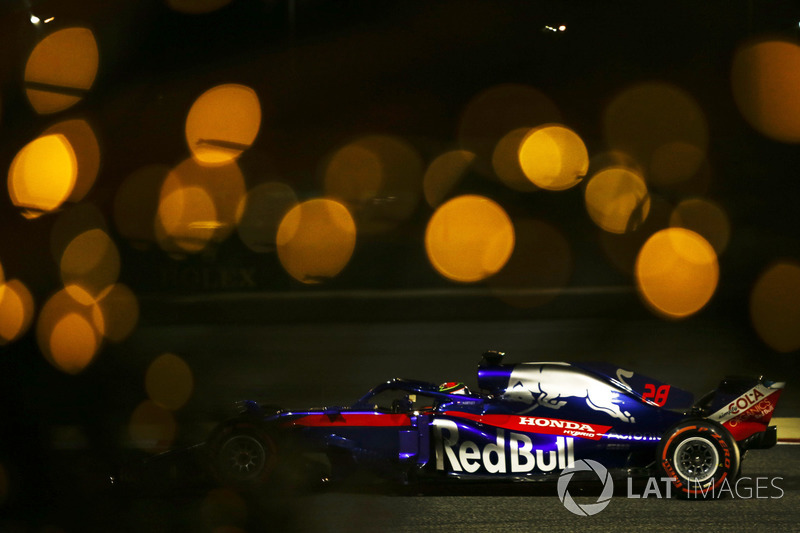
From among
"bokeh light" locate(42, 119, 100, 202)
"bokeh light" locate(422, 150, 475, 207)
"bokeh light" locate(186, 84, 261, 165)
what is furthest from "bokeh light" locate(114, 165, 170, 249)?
"bokeh light" locate(422, 150, 475, 207)

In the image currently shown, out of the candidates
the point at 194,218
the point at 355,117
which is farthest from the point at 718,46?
the point at 194,218

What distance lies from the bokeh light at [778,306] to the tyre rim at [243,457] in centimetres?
951

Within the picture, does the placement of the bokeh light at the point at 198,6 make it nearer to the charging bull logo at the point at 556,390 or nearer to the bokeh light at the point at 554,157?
the bokeh light at the point at 554,157

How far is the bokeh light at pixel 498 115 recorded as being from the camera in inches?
1129

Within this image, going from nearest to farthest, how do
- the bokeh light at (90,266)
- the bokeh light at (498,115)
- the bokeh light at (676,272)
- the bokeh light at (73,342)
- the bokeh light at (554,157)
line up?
1. the bokeh light at (73,342)
2. the bokeh light at (676,272)
3. the bokeh light at (90,266)
4. the bokeh light at (498,115)
5. the bokeh light at (554,157)

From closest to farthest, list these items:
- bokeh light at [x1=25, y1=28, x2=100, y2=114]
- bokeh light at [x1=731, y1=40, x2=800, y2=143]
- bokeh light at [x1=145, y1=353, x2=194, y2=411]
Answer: bokeh light at [x1=145, y1=353, x2=194, y2=411], bokeh light at [x1=25, y1=28, x2=100, y2=114], bokeh light at [x1=731, y1=40, x2=800, y2=143]

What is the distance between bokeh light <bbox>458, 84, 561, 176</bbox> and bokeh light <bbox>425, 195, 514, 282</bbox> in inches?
156

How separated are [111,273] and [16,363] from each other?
7.68 metres

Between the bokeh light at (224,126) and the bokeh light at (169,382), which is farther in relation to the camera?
the bokeh light at (224,126)

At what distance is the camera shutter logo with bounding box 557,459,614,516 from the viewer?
554 centimetres

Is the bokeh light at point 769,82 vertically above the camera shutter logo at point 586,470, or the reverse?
the bokeh light at point 769,82

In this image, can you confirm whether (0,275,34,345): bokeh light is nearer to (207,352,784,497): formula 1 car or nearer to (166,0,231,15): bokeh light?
(207,352,784,497): formula 1 car

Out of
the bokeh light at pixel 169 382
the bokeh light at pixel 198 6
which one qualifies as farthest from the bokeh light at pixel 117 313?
the bokeh light at pixel 198 6

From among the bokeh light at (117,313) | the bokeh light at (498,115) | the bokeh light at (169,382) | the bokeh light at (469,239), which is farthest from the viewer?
the bokeh light at (498,115)
